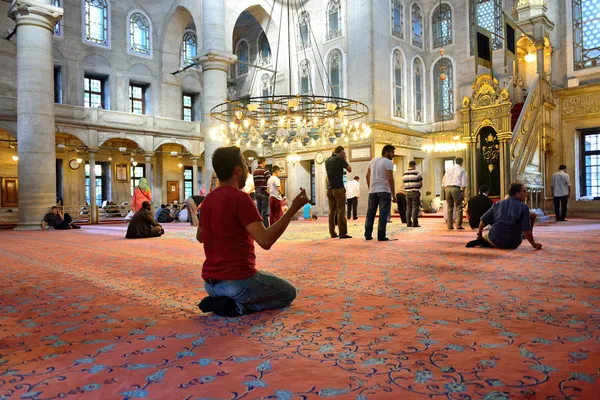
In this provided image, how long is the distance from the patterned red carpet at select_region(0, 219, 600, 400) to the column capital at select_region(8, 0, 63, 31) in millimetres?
10846

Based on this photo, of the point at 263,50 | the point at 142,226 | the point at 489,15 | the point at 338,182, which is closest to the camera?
the point at 338,182

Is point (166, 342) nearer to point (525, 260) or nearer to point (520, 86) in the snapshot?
point (525, 260)

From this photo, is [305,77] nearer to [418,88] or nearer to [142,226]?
[418,88]

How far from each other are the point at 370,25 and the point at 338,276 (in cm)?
1439

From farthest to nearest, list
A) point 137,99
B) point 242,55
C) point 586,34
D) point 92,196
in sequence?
point 242,55 < point 137,99 < point 92,196 < point 586,34

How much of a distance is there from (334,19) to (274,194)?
Result: 1126cm

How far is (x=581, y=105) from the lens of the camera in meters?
12.6

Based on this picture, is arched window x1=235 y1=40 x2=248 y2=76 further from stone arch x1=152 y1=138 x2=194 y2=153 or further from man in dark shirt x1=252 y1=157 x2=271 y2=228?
man in dark shirt x1=252 y1=157 x2=271 y2=228

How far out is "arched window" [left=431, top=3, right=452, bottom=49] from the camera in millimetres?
17547

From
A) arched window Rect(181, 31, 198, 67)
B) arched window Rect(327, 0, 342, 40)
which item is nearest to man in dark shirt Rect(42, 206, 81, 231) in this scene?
arched window Rect(181, 31, 198, 67)

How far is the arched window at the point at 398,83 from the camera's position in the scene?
17.2 m

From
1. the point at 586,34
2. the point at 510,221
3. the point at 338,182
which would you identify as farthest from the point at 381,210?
the point at 586,34

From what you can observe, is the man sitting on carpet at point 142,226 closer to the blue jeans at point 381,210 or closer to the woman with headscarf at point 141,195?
the woman with headscarf at point 141,195

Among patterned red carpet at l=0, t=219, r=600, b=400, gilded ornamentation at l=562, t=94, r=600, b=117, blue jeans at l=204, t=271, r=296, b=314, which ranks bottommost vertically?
patterned red carpet at l=0, t=219, r=600, b=400
